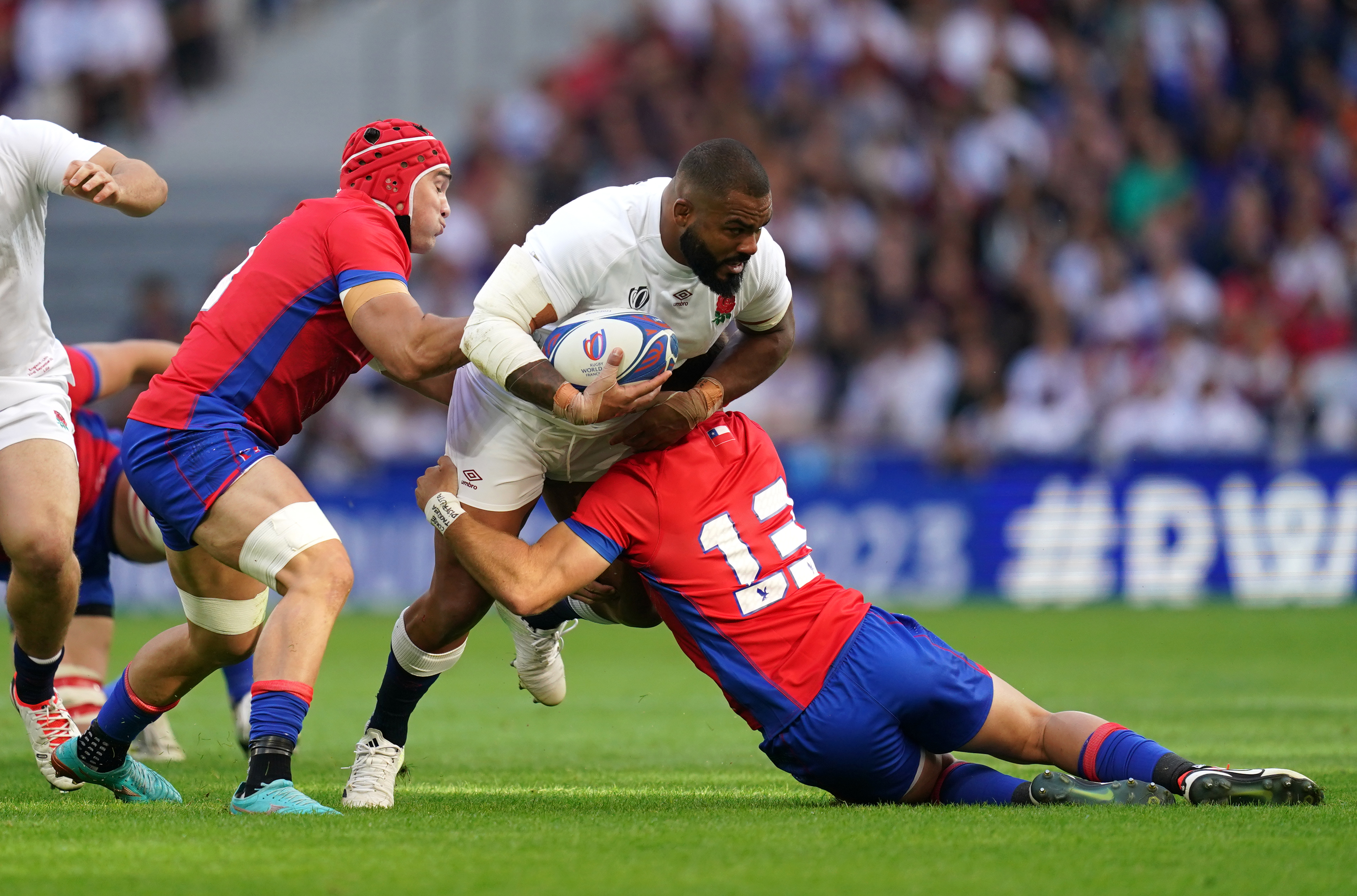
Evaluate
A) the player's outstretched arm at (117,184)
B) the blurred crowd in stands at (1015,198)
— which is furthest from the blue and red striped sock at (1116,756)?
the blurred crowd in stands at (1015,198)

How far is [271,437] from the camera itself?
533cm

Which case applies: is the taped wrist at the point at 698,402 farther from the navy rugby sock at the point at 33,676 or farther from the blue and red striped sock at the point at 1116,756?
the navy rugby sock at the point at 33,676

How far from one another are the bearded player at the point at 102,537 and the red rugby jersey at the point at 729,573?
8.20 ft

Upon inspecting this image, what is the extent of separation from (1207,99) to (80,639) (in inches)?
544

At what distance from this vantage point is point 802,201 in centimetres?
1708

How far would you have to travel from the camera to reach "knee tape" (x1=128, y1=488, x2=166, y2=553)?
22.9 ft

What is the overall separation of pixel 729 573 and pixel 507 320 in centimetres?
105

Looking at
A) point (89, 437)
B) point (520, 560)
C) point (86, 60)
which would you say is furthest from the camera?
point (86, 60)

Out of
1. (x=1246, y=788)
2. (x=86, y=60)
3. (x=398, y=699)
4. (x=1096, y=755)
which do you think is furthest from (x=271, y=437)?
(x=86, y=60)

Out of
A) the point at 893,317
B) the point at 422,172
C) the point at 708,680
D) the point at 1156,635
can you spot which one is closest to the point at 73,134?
the point at 422,172

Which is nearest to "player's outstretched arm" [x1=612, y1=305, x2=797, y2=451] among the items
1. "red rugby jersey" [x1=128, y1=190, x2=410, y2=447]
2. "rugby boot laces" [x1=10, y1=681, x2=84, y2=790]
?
"red rugby jersey" [x1=128, y1=190, x2=410, y2=447]

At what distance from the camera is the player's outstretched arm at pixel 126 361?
6.82m

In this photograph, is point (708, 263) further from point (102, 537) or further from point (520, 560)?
point (102, 537)

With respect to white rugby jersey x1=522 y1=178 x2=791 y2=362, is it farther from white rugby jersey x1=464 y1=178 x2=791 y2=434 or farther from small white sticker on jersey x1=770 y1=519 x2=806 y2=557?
small white sticker on jersey x1=770 y1=519 x2=806 y2=557
